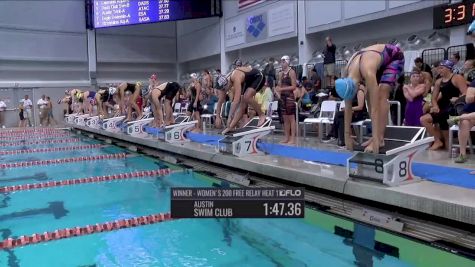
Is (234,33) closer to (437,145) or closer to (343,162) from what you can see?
(437,145)

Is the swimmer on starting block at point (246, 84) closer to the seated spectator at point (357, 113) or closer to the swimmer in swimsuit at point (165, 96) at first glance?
the seated spectator at point (357, 113)

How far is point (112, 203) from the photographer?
16.8ft

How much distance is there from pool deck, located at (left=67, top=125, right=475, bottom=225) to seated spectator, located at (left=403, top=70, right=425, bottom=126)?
1.86 m

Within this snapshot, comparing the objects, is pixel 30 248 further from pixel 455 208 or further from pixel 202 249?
pixel 455 208

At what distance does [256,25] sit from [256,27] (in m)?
0.08

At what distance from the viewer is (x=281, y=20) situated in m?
14.4

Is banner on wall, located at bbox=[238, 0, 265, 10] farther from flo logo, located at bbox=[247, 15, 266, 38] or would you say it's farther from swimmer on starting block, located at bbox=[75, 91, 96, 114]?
swimmer on starting block, located at bbox=[75, 91, 96, 114]

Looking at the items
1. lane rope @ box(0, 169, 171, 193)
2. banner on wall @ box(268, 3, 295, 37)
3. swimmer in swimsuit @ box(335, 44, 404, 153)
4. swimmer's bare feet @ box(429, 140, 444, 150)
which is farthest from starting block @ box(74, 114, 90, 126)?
swimmer in swimsuit @ box(335, 44, 404, 153)

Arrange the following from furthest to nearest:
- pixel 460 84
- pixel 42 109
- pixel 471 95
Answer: pixel 42 109 < pixel 460 84 < pixel 471 95

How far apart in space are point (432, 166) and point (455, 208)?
1380 mm

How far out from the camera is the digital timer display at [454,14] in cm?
696

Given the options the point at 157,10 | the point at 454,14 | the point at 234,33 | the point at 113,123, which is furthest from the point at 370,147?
the point at 157,10

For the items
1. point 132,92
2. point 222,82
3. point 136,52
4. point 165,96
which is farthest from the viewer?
point 136,52

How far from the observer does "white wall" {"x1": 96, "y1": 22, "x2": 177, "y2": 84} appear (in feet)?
74.0
